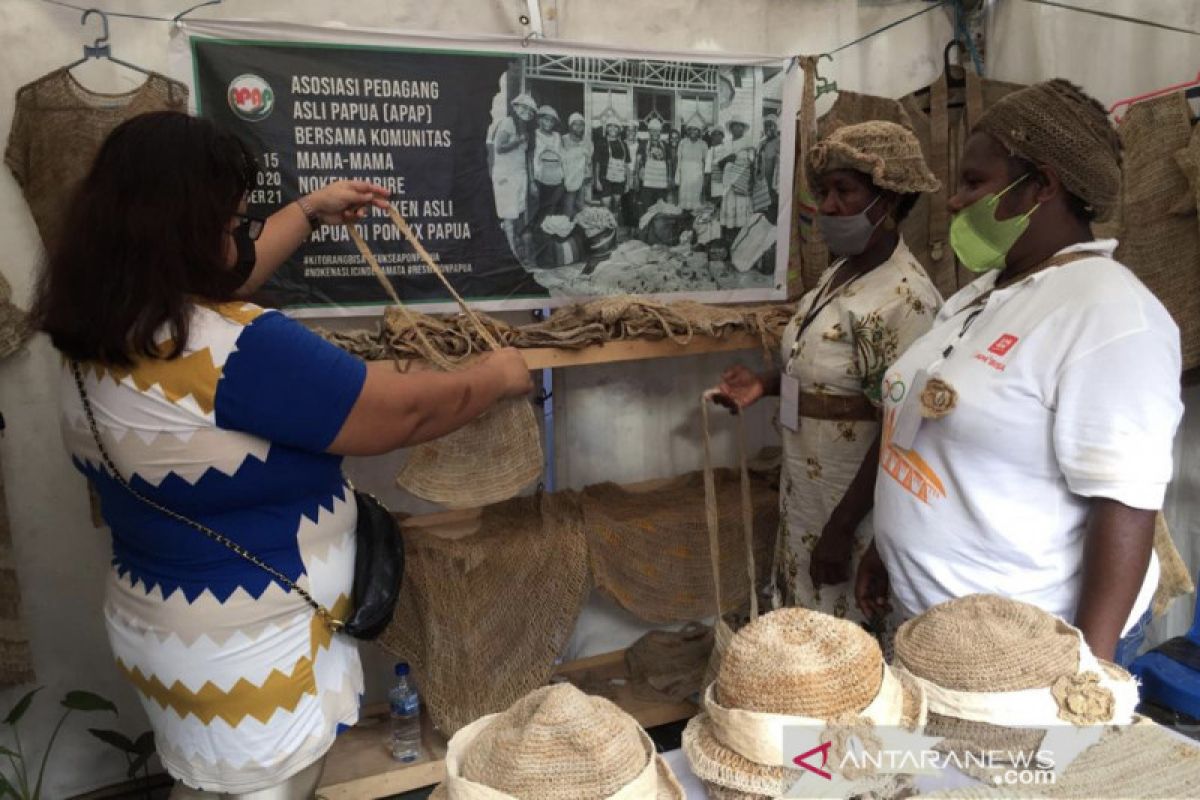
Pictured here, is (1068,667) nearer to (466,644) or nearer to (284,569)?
(284,569)

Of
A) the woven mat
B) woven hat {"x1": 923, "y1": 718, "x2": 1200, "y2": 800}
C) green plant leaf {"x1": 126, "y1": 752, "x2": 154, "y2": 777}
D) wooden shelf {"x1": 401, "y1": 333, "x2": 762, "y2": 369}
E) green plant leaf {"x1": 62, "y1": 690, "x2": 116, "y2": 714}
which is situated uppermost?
wooden shelf {"x1": 401, "y1": 333, "x2": 762, "y2": 369}

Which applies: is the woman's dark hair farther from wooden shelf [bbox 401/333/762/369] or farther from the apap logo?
the apap logo

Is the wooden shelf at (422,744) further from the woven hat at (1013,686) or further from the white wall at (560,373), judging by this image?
the woven hat at (1013,686)

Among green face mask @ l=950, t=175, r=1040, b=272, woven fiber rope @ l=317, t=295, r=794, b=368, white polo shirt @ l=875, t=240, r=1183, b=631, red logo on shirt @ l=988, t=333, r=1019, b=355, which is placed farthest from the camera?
woven fiber rope @ l=317, t=295, r=794, b=368

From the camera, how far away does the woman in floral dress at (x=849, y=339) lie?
199 centimetres

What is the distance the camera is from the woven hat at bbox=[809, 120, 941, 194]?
200cm

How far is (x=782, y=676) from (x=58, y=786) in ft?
8.00

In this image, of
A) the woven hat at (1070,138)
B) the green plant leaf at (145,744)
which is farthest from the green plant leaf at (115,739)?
the woven hat at (1070,138)

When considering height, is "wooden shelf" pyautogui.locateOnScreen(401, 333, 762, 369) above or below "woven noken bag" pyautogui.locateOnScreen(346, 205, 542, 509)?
above

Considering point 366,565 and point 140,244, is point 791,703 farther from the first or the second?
point 140,244

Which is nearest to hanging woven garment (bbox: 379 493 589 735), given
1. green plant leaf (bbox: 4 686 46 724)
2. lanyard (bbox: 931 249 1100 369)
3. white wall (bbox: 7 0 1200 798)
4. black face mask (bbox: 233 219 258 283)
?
white wall (bbox: 7 0 1200 798)

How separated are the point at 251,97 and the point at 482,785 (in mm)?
1938

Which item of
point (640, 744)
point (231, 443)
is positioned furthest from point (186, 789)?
point (640, 744)

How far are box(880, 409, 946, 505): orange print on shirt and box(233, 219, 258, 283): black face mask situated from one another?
1143 mm
